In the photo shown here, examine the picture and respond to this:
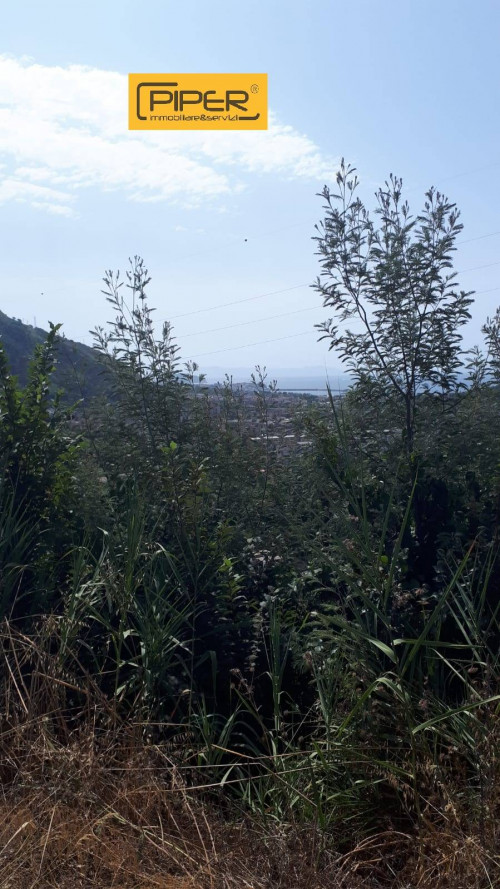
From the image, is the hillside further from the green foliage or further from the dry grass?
the dry grass

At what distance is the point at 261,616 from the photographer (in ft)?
12.8

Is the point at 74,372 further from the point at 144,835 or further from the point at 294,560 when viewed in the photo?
the point at 144,835

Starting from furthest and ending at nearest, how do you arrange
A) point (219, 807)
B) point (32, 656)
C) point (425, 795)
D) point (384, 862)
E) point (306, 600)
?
point (306, 600)
point (32, 656)
point (219, 807)
point (425, 795)
point (384, 862)

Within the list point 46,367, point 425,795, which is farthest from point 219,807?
point 46,367

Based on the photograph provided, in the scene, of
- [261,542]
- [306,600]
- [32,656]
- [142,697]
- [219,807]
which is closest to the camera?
[219,807]

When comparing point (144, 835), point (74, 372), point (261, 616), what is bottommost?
point (144, 835)

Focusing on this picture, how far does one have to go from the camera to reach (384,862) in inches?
101

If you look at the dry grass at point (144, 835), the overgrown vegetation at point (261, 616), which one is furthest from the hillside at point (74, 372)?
the dry grass at point (144, 835)

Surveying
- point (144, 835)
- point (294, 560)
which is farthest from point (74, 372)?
point (144, 835)

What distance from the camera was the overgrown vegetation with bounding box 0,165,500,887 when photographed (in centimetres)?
270

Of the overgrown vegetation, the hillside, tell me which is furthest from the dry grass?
the hillside

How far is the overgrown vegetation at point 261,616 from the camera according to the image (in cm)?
270

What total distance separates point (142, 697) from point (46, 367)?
254 centimetres

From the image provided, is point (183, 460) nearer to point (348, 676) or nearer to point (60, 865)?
point (348, 676)
